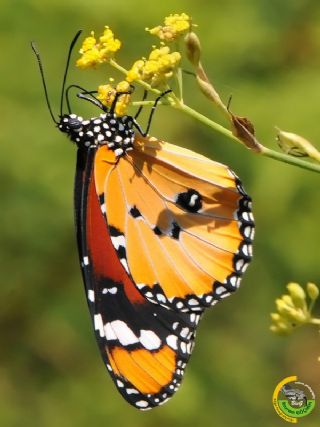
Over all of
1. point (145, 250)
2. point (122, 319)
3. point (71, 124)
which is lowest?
point (122, 319)

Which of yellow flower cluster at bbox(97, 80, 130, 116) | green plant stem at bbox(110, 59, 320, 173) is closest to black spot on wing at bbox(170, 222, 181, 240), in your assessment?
yellow flower cluster at bbox(97, 80, 130, 116)

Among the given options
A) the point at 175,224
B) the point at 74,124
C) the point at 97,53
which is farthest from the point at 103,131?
the point at 97,53

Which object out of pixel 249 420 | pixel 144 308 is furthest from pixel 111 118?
pixel 249 420

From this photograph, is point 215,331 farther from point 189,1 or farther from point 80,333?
point 189,1

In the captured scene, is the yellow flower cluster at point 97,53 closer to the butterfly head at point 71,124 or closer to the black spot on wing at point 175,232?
the butterfly head at point 71,124

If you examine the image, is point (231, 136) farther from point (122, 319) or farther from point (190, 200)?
Result: point (122, 319)

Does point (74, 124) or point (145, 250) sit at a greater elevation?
point (74, 124)
